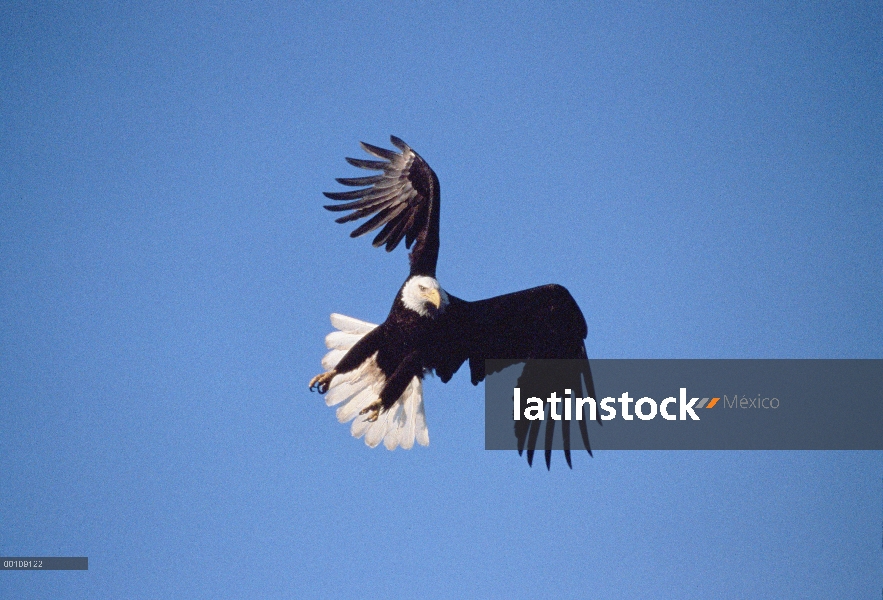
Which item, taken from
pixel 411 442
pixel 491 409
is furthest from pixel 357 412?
pixel 491 409

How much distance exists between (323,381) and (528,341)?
1.69 meters

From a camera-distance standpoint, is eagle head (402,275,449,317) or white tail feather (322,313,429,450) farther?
white tail feather (322,313,429,450)

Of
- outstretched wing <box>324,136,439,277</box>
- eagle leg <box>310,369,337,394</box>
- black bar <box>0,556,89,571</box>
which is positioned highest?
outstretched wing <box>324,136,439,277</box>

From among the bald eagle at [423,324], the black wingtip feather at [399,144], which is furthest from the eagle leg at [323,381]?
the black wingtip feather at [399,144]

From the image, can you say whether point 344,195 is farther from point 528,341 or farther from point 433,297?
point 528,341

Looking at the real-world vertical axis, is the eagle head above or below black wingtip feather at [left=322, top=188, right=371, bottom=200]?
below

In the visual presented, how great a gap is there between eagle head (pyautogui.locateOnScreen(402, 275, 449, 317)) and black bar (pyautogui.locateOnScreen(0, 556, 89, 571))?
336 centimetres

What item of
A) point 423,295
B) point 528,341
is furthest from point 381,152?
point 528,341

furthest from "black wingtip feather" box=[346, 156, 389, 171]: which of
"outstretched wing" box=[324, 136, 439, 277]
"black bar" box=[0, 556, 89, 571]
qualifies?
"black bar" box=[0, 556, 89, 571]

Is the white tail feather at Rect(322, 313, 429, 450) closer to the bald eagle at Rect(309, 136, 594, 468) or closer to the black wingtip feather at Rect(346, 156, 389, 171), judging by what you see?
the bald eagle at Rect(309, 136, 594, 468)

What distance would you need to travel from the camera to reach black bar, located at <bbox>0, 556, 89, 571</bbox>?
23.5ft

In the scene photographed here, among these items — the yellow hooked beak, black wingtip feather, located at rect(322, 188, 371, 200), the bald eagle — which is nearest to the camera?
the yellow hooked beak

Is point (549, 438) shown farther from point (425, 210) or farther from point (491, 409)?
point (425, 210)

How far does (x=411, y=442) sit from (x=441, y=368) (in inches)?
39.9
